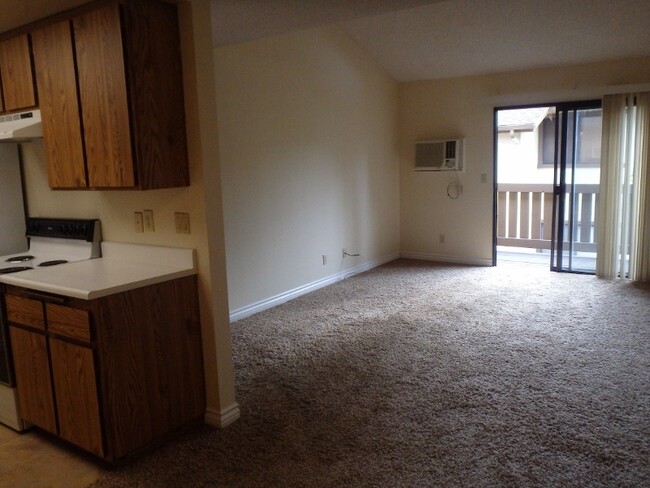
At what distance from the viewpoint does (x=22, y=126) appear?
2.84 meters

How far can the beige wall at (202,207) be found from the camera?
8.23 ft

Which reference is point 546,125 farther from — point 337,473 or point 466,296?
point 337,473

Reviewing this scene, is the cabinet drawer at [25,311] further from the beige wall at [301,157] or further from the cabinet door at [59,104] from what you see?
the beige wall at [301,157]

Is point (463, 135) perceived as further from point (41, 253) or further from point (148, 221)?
point (41, 253)

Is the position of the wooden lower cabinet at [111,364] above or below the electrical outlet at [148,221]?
below

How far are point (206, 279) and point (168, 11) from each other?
4.20 ft

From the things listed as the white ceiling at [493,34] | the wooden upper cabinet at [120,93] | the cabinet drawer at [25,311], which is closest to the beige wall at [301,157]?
the white ceiling at [493,34]

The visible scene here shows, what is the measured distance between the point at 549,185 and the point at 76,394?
645 centimetres

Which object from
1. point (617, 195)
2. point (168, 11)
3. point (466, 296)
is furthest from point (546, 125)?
point (168, 11)

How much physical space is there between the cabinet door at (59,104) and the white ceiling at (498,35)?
3.37ft

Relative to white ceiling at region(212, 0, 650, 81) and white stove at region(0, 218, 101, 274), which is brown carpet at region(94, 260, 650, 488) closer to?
white stove at region(0, 218, 101, 274)

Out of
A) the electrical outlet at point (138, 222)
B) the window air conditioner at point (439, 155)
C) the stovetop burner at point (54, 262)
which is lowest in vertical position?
the stovetop burner at point (54, 262)

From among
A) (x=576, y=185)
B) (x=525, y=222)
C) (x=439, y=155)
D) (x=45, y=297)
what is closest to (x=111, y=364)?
(x=45, y=297)

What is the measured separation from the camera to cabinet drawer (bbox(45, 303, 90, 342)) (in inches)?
89.5
